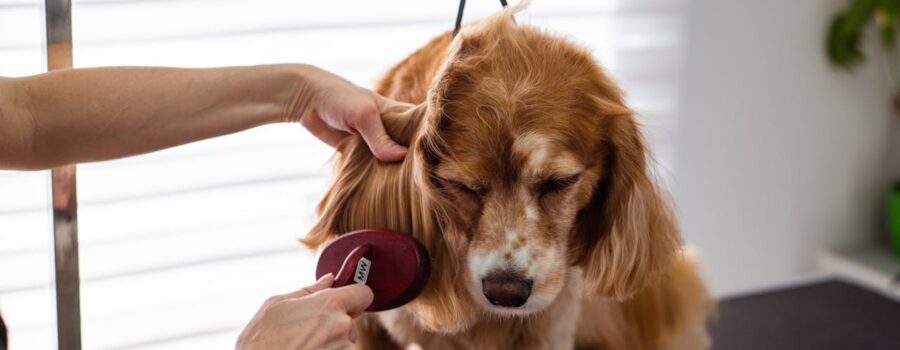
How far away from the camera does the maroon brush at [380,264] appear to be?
1.00m

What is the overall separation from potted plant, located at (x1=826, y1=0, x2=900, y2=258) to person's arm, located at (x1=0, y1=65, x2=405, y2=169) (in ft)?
6.07

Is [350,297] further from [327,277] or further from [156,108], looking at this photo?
[156,108]

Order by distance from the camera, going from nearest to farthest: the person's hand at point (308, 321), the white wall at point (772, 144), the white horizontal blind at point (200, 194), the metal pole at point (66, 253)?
the person's hand at point (308, 321)
the metal pole at point (66, 253)
the white horizontal blind at point (200, 194)
the white wall at point (772, 144)

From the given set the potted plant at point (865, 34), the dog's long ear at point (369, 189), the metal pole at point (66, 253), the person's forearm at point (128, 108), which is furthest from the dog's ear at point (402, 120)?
the potted plant at point (865, 34)

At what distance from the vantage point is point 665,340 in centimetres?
159

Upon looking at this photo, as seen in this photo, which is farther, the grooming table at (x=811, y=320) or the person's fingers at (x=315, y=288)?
the grooming table at (x=811, y=320)

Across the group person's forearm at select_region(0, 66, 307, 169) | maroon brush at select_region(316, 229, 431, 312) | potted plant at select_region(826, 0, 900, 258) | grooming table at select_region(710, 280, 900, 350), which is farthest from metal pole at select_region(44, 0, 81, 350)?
potted plant at select_region(826, 0, 900, 258)

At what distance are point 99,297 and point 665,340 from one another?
1.15 m

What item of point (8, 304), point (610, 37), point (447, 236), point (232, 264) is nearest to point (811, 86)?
point (610, 37)

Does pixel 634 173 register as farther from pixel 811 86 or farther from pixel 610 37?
pixel 811 86

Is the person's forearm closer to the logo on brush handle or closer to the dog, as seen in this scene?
the dog

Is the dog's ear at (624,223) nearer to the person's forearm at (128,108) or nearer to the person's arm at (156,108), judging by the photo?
the person's arm at (156,108)

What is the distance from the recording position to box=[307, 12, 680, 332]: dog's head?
101 centimetres

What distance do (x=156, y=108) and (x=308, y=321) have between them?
38cm
